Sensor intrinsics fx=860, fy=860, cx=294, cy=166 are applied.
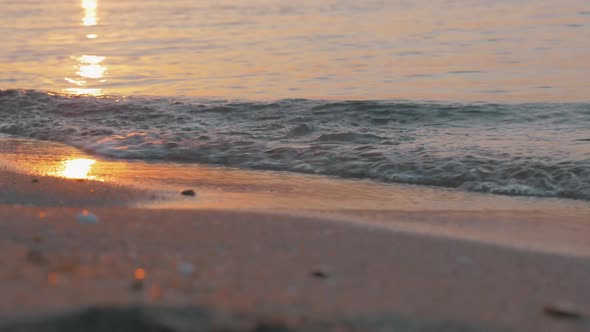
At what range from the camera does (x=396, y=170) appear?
7.19 meters

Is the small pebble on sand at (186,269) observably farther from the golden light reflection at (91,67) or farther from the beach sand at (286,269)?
the golden light reflection at (91,67)

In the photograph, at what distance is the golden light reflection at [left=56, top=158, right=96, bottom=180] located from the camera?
22.0ft

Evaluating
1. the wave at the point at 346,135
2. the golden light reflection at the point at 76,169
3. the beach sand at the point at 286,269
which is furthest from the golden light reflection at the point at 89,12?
the beach sand at the point at 286,269

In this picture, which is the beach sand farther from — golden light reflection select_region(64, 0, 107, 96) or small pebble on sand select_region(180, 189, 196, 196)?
golden light reflection select_region(64, 0, 107, 96)

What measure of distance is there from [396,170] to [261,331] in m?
4.45

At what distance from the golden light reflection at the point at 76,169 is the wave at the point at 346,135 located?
1.68 feet

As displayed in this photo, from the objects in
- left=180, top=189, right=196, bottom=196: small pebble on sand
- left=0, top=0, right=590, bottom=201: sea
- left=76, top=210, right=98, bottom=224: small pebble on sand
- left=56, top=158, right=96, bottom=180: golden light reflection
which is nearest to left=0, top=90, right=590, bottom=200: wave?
left=0, top=0, right=590, bottom=201: sea

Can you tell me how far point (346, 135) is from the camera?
884 centimetres

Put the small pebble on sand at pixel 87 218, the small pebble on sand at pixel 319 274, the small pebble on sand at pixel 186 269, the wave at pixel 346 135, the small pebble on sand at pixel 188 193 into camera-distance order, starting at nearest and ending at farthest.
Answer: the small pebble on sand at pixel 186 269 < the small pebble on sand at pixel 319 274 < the small pebble on sand at pixel 87 218 < the small pebble on sand at pixel 188 193 < the wave at pixel 346 135

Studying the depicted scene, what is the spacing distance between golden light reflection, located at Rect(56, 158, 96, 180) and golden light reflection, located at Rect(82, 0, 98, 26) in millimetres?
16502

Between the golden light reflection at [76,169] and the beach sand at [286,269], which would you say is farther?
the golden light reflection at [76,169]

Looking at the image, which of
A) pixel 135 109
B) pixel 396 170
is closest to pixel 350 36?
pixel 135 109

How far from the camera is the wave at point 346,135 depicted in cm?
701

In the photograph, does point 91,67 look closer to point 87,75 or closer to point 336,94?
point 87,75
